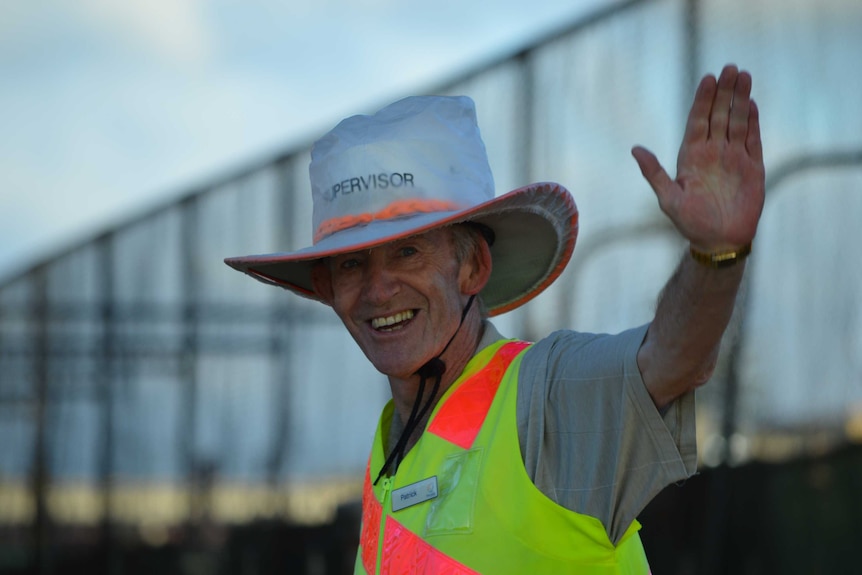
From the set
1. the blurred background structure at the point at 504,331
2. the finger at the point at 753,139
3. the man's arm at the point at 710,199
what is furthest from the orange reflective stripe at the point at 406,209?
the blurred background structure at the point at 504,331

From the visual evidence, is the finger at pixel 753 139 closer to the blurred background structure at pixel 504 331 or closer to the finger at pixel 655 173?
the finger at pixel 655 173

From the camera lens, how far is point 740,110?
184 cm

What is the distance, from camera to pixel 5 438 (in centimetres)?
793

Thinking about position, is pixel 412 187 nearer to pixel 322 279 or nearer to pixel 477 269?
pixel 477 269

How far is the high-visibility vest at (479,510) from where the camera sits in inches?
80.3

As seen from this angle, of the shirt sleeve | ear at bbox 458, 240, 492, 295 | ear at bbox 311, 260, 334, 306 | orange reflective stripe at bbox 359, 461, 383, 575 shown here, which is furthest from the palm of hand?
ear at bbox 311, 260, 334, 306

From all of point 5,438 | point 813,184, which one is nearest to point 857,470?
point 813,184

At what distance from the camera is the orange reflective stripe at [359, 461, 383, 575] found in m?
2.47

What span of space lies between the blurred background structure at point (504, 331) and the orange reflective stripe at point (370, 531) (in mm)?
2113

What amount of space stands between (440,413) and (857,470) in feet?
7.77

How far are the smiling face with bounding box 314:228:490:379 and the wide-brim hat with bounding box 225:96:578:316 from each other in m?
0.08

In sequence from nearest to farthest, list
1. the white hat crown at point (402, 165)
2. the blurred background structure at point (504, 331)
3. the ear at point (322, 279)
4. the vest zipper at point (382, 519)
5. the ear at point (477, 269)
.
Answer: the vest zipper at point (382, 519)
the white hat crown at point (402, 165)
the ear at point (477, 269)
the ear at point (322, 279)
the blurred background structure at point (504, 331)

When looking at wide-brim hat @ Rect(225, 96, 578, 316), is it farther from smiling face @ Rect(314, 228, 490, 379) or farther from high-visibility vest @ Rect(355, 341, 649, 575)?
high-visibility vest @ Rect(355, 341, 649, 575)

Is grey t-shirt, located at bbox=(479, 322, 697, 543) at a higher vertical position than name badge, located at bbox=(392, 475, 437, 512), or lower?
higher
